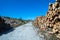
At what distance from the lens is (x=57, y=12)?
14.2 meters

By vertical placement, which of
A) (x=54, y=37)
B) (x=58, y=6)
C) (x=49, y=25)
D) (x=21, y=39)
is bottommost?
(x=54, y=37)

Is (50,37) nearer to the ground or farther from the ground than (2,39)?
nearer to the ground

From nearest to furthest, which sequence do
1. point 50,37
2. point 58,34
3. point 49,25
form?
point 58,34
point 50,37
point 49,25

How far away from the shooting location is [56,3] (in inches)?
576

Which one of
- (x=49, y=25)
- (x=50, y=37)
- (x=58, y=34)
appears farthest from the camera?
(x=49, y=25)

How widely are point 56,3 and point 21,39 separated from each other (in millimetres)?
5947

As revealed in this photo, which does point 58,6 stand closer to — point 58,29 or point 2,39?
point 58,29

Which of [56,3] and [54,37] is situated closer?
[54,37]

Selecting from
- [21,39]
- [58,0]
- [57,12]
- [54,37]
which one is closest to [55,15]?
[57,12]

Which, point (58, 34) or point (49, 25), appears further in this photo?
point (49, 25)

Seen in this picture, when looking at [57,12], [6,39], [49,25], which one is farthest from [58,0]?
[6,39]

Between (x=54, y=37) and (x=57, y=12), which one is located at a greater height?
(x=57, y=12)

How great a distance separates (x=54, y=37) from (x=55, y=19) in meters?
2.03

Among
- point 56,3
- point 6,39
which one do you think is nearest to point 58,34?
point 56,3
